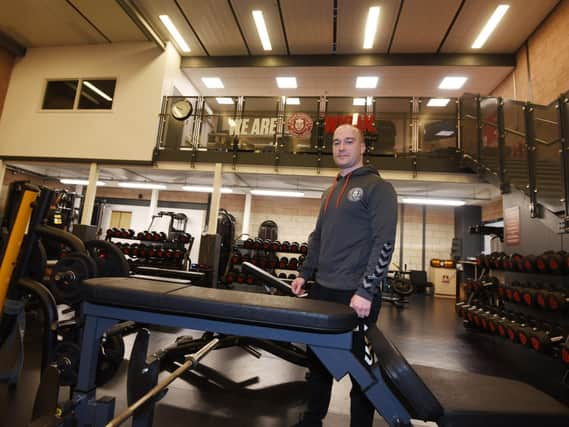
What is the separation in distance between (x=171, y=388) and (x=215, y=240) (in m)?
3.32

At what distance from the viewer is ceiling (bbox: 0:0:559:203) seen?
547cm

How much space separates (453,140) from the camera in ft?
17.1

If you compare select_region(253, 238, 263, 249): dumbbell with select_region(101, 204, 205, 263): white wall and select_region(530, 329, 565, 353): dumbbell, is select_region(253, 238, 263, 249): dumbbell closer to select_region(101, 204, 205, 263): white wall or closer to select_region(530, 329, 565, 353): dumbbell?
select_region(530, 329, 565, 353): dumbbell

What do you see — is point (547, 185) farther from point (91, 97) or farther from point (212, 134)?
point (91, 97)

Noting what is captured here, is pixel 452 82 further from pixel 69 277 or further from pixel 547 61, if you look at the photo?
pixel 69 277

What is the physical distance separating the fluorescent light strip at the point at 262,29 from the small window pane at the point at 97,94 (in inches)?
139

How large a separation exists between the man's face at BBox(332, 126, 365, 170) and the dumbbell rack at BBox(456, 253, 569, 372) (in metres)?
2.37

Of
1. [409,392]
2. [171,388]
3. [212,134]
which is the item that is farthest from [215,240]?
Answer: [409,392]

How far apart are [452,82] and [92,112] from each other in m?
8.41

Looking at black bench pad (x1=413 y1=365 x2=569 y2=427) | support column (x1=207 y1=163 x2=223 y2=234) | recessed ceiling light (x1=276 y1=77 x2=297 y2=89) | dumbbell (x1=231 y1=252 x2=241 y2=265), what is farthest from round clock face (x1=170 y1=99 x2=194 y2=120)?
black bench pad (x1=413 y1=365 x2=569 y2=427)

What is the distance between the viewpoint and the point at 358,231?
4.53ft

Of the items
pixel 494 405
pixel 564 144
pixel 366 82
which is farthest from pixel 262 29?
pixel 494 405

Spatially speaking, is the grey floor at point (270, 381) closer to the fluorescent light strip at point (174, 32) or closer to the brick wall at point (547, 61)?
the brick wall at point (547, 61)

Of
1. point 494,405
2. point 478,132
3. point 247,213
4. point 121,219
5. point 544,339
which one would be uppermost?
point 478,132
